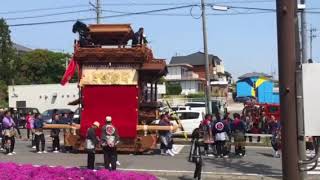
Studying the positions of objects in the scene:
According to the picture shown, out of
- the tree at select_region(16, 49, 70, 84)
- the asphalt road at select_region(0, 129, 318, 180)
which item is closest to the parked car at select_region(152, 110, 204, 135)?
the asphalt road at select_region(0, 129, 318, 180)

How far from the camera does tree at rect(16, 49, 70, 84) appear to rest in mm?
87875

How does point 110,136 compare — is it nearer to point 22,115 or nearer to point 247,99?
point 22,115

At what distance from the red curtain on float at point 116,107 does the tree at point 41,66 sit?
65655mm

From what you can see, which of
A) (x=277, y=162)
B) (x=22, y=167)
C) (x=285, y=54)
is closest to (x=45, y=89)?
(x=277, y=162)

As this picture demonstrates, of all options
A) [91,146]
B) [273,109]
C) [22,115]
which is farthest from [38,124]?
[22,115]

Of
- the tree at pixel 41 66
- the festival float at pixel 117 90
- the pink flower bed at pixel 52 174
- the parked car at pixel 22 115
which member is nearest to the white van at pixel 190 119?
the festival float at pixel 117 90

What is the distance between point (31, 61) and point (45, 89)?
3180 centimetres

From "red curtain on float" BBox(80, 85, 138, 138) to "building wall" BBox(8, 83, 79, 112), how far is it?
117 ft

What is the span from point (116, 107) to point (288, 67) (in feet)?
60.3

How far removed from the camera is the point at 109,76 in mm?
22750

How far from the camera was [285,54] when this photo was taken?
4.39m

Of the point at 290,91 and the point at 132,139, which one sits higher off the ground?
the point at 290,91

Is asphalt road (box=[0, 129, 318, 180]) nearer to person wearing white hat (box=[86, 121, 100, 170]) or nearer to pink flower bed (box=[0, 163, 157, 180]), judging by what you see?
person wearing white hat (box=[86, 121, 100, 170])

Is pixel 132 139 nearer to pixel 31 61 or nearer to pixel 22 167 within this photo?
pixel 22 167
